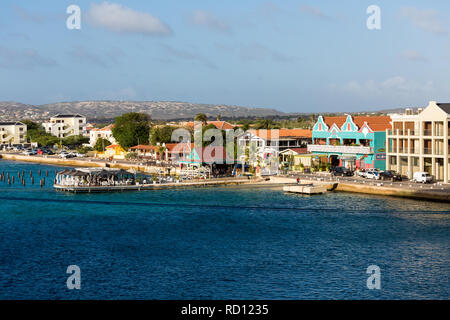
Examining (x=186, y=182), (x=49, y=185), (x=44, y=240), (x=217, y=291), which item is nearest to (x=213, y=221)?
(x=44, y=240)

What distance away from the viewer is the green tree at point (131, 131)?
116m

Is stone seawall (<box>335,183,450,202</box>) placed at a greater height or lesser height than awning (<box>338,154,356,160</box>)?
lesser

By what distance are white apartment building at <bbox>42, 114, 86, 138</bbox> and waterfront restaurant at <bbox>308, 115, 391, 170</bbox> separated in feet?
349

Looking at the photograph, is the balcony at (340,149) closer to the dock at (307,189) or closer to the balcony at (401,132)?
the balcony at (401,132)

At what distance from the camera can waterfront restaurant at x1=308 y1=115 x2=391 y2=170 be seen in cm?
7281

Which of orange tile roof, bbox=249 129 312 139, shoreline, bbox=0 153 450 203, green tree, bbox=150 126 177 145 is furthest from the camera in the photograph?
green tree, bbox=150 126 177 145

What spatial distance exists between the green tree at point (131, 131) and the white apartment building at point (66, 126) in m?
52.3

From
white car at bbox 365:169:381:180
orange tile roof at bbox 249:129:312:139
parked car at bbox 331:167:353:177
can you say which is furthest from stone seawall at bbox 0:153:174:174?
white car at bbox 365:169:381:180

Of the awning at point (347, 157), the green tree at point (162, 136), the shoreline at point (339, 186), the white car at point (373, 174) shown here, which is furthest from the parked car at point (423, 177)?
the green tree at point (162, 136)

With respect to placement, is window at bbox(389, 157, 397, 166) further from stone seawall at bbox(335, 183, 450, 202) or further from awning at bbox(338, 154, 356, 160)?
stone seawall at bbox(335, 183, 450, 202)

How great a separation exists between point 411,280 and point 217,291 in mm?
10044

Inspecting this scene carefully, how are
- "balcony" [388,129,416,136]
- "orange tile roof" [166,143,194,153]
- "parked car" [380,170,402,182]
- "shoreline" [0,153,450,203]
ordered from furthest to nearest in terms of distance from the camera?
1. "orange tile roof" [166,143,194,153]
2. "balcony" [388,129,416,136]
3. "parked car" [380,170,402,182]
4. "shoreline" [0,153,450,203]

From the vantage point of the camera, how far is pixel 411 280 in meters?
33.3
